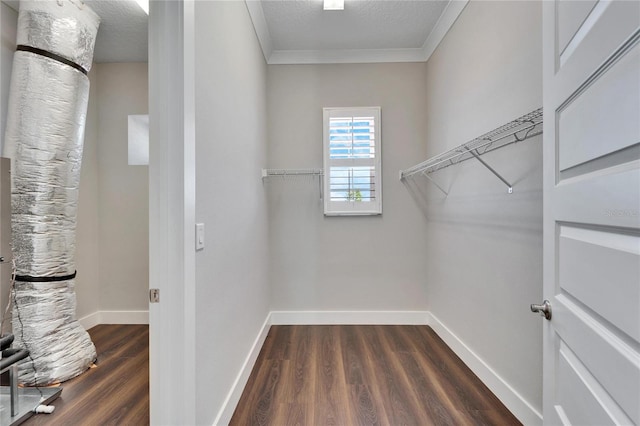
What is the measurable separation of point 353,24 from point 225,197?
6.56 feet

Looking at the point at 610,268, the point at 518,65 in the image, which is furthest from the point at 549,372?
the point at 518,65

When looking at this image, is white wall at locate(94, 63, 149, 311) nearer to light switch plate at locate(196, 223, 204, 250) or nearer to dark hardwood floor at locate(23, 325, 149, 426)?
dark hardwood floor at locate(23, 325, 149, 426)

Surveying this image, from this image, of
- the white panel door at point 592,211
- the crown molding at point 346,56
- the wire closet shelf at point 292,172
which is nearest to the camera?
the white panel door at point 592,211

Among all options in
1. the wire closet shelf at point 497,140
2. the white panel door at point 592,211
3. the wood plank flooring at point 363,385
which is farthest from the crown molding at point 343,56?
the wood plank flooring at point 363,385

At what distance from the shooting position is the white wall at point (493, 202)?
4.86 ft

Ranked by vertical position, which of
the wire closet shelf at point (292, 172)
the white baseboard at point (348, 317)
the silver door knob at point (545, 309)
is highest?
the wire closet shelf at point (292, 172)

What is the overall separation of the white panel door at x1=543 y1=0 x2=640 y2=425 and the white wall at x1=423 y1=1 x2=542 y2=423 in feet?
2.13

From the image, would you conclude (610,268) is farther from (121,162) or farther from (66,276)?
(121,162)

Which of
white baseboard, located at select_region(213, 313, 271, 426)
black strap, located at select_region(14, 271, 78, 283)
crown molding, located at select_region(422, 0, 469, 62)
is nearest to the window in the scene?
crown molding, located at select_region(422, 0, 469, 62)

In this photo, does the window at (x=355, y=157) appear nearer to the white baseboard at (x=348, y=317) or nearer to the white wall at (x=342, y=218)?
the white wall at (x=342, y=218)

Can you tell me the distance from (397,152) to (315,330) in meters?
1.96

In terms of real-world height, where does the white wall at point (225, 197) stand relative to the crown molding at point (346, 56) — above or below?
below

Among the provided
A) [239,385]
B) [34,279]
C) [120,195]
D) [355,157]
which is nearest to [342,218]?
[355,157]

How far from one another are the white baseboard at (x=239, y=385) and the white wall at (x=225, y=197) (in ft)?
0.14
